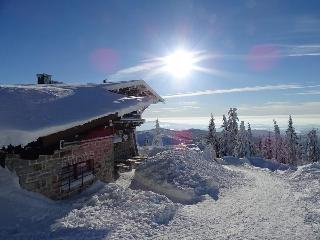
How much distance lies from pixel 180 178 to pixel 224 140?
4597cm

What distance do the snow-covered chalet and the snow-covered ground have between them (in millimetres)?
512

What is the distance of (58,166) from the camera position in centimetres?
1062

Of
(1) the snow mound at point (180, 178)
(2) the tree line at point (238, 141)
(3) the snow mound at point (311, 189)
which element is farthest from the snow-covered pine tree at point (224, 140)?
(1) the snow mound at point (180, 178)

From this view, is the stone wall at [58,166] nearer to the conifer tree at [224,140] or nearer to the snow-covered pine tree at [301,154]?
the conifer tree at [224,140]

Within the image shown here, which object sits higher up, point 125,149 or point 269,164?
point 125,149

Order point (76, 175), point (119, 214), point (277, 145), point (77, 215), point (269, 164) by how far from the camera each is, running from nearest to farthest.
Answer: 1. point (77, 215)
2. point (119, 214)
3. point (76, 175)
4. point (269, 164)
5. point (277, 145)

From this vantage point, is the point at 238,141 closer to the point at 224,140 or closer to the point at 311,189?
the point at 224,140

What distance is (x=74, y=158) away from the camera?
1162 centimetres

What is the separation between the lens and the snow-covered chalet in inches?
324

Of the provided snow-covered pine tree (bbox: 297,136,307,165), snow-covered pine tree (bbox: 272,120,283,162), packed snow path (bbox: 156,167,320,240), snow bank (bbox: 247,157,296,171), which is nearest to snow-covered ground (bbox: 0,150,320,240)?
packed snow path (bbox: 156,167,320,240)

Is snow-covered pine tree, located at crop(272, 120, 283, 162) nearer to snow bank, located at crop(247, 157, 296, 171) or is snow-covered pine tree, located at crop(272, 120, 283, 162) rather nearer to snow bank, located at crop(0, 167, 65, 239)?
snow bank, located at crop(247, 157, 296, 171)

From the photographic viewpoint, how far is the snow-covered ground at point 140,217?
8.04 m

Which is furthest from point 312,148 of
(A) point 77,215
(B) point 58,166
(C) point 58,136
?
(C) point 58,136

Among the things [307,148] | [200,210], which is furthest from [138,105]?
[307,148]
